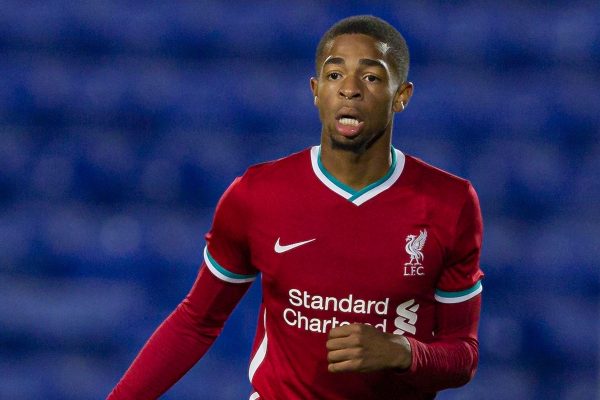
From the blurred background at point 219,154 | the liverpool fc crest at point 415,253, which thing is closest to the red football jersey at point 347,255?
the liverpool fc crest at point 415,253

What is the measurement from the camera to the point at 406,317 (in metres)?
2.46

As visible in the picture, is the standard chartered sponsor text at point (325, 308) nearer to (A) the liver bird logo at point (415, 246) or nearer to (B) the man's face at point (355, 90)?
(A) the liver bird logo at point (415, 246)

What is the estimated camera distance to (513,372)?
172 inches

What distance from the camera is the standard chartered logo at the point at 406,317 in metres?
2.46

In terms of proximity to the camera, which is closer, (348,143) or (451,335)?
(348,143)

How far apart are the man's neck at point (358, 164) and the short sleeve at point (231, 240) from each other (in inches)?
7.6

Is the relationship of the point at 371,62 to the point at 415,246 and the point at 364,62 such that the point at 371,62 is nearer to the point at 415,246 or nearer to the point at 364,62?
the point at 364,62

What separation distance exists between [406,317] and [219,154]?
2.08m

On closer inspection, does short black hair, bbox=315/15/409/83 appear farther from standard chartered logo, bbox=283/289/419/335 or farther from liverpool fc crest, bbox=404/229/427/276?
standard chartered logo, bbox=283/289/419/335

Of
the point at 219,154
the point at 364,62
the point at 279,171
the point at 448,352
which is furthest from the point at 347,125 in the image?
the point at 219,154

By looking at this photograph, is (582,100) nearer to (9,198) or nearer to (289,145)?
(289,145)

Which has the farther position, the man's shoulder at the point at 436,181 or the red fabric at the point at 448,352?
the man's shoulder at the point at 436,181

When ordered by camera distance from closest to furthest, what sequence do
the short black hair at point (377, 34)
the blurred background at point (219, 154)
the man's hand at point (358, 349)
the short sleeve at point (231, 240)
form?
1. the man's hand at point (358, 349)
2. the short black hair at point (377, 34)
3. the short sleeve at point (231, 240)
4. the blurred background at point (219, 154)

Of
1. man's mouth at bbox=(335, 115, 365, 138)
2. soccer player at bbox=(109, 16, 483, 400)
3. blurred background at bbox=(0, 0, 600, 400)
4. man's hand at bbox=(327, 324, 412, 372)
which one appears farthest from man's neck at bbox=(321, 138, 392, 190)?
blurred background at bbox=(0, 0, 600, 400)
